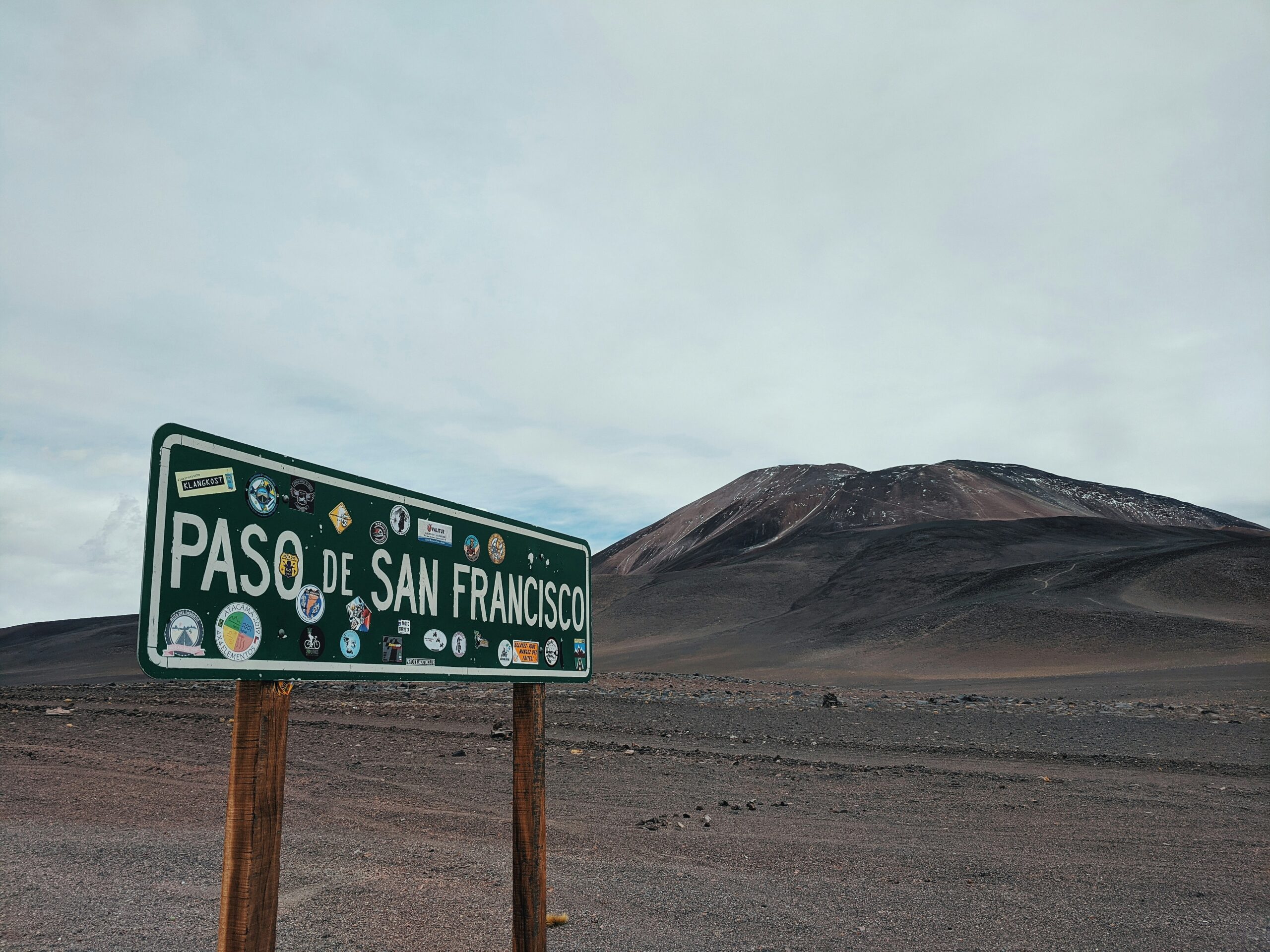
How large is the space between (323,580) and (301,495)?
28cm

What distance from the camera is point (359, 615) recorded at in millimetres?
2816

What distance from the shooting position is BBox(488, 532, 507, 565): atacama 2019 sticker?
3.57 m

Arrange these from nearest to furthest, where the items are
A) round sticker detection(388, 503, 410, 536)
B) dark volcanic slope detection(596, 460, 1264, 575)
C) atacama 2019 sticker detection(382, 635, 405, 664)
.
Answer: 1. atacama 2019 sticker detection(382, 635, 405, 664)
2. round sticker detection(388, 503, 410, 536)
3. dark volcanic slope detection(596, 460, 1264, 575)

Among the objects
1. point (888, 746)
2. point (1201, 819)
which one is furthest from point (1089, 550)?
point (1201, 819)

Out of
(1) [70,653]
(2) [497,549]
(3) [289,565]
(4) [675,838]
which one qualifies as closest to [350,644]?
(3) [289,565]

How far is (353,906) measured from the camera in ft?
19.2

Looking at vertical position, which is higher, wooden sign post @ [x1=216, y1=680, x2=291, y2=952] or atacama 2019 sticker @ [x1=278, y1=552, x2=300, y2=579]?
atacama 2019 sticker @ [x1=278, y1=552, x2=300, y2=579]

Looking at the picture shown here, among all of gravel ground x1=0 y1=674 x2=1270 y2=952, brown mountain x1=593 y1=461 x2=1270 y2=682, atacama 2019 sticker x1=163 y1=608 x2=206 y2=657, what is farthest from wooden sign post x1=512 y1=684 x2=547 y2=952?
brown mountain x1=593 y1=461 x2=1270 y2=682

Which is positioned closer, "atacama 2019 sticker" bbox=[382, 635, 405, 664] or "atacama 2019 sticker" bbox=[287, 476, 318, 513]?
"atacama 2019 sticker" bbox=[287, 476, 318, 513]

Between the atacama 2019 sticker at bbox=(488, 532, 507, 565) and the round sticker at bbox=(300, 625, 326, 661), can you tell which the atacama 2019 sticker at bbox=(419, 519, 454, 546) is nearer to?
the atacama 2019 sticker at bbox=(488, 532, 507, 565)

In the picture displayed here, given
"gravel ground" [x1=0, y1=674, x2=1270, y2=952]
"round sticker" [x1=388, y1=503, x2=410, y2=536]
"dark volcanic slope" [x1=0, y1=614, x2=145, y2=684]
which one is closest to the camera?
"round sticker" [x1=388, y1=503, x2=410, y2=536]

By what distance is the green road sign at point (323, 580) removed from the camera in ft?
7.36

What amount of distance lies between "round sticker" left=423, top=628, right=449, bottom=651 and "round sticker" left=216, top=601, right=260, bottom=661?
30.0 inches

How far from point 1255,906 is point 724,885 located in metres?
4.02
